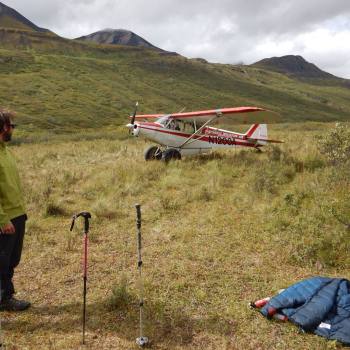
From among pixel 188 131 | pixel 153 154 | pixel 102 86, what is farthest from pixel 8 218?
pixel 102 86

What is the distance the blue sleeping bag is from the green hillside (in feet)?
120

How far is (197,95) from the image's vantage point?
8088cm

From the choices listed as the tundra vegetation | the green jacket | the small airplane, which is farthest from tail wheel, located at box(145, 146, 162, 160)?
the green jacket

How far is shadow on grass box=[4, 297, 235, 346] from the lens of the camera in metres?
4.62

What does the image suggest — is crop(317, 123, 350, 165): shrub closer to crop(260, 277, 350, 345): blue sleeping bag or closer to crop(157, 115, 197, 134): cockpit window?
crop(157, 115, 197, 134): cockpit window

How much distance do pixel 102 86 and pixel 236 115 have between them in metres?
56.9

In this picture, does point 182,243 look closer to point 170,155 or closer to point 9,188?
point 9,188

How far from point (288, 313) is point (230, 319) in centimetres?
71

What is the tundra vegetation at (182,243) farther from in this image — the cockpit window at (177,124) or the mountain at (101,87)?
the mountain at (101,87)

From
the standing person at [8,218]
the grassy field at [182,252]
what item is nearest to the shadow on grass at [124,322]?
the grassy field at [182,252]

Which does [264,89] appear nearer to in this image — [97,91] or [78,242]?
[97,91]

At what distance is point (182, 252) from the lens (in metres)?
6.94

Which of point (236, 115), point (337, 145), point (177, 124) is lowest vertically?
point (337, 145)

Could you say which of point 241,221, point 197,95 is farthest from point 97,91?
point 241,221
